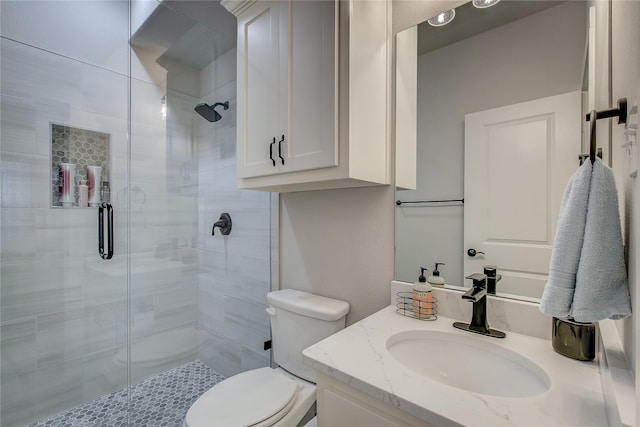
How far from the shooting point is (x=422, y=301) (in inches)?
41.2

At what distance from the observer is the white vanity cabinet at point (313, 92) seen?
3.34ft

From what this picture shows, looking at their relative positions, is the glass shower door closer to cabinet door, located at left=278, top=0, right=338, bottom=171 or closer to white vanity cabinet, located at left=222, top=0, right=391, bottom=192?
white vanity cabinet, located at left=222, top=0, right=391, bottom=192

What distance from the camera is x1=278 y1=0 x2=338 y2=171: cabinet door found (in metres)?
1.03

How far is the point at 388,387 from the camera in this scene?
2.07 ft

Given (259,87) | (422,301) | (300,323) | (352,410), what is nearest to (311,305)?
(300,323)

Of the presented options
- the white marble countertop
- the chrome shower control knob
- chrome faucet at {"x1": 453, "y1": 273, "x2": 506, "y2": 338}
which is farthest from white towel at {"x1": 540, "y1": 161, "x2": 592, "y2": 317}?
the chrome shower control knob

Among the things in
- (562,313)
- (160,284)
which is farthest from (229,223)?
(562,313)

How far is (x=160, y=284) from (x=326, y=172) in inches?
63.7

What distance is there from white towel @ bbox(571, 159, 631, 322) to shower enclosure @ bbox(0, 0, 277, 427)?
1.35 meters

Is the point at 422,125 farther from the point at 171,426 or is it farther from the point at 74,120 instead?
the point at 171,426

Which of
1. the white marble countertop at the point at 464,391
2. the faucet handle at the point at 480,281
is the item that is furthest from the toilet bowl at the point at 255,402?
the faucet handle at the point at 480,281

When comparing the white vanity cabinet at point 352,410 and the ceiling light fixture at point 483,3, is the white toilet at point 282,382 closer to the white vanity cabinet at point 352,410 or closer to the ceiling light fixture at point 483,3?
the white vanity cabinet at point 352,410

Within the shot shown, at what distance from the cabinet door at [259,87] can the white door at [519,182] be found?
0.78m

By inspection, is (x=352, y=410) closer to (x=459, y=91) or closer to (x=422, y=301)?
(x=422, y=301)
